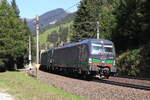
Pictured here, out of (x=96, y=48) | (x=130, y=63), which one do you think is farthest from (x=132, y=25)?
(x=96, y=48)

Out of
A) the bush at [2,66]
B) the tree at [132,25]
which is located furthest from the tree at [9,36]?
the tree at [132,25]

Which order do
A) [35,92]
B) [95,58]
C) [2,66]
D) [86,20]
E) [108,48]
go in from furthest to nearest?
[86,20] → [2,66] → [108,48] → [95,58] → [35,92]

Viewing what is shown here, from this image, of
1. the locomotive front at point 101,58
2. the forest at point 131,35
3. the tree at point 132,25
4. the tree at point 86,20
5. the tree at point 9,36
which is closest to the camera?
the locomotive front at point 101,58

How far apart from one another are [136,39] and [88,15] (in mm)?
29038

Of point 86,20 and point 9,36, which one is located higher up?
point 86,20

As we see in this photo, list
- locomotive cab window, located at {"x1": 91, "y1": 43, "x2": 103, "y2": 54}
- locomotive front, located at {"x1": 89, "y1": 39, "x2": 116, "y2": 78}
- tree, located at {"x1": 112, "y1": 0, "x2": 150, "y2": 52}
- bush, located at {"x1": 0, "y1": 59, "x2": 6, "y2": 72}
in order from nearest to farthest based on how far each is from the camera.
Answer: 1. locomotive front, located at {"x1": 89, "y1": 39, "x2": 116, "y2": 78}
2. locomotive cab window, located at {"x1": 91, "y1": 43, "x2": 103, "y2": 54}
3. tree, located at {"x1": 112, "y1": 0, "x2": 150, "y2": 52}
4. bush, located at {"x1": 0, "y1": 59, "x2": 6, "y2": 72}

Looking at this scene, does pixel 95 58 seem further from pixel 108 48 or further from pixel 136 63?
pixel 136 63

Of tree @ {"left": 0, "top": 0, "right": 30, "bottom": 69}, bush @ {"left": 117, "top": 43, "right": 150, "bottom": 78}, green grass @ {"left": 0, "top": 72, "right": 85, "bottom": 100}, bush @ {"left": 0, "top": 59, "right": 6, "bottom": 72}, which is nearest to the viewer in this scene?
green grass @ {"left": 0, "top": 72, "right": 85, "bottom": 100}

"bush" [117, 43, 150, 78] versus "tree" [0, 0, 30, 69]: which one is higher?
"tree" [0, 0, 30, 69]

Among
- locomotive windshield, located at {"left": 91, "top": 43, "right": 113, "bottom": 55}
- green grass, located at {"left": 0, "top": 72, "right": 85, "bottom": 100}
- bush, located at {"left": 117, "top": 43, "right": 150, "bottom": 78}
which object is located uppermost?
locomotive windshield, located at {"left": 91, "top": 43, "right": 113, "bottom": 55}

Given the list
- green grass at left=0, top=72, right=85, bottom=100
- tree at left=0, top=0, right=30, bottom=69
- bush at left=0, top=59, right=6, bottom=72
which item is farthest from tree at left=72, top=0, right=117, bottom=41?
green grass at left=0, top=72, right=85, bottom=100

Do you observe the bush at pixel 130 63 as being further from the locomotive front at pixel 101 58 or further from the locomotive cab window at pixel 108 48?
the locomotive front at pixel 101 58

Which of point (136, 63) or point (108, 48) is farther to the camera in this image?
point (136, 63)

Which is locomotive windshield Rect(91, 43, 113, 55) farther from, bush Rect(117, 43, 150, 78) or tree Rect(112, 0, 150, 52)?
tree Rect(112, 0, 150, 52)
